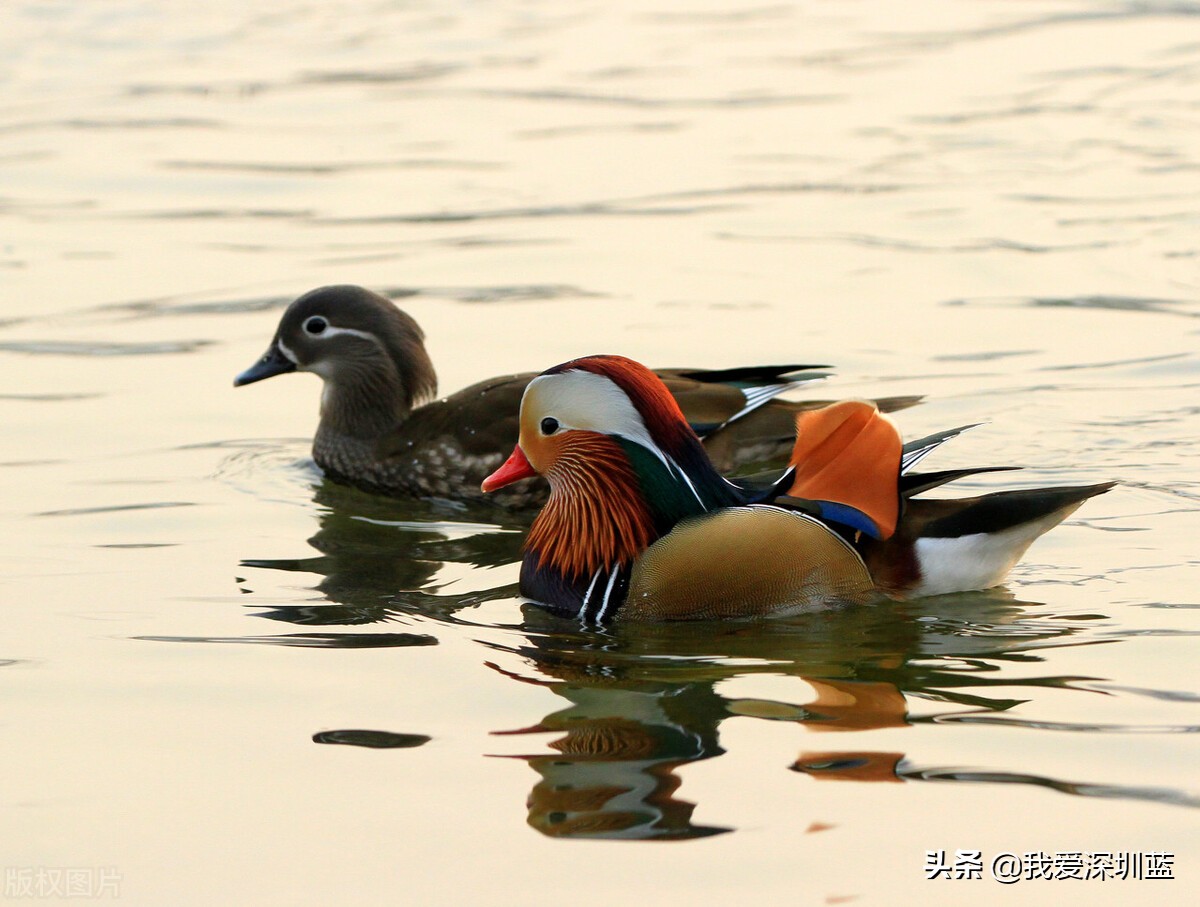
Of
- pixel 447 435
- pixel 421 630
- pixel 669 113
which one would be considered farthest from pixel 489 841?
pixel 669 113

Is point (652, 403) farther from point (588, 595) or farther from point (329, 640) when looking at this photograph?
point (329, 640)

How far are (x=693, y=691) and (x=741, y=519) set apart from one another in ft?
2.50

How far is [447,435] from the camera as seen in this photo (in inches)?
337

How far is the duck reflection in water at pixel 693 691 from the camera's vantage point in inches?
198

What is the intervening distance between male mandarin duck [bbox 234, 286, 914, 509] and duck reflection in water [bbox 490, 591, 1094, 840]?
1606mm

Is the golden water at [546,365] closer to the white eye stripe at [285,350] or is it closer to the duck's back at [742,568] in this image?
the duck's back at [742,568]

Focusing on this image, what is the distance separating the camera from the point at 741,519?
20.9 ft

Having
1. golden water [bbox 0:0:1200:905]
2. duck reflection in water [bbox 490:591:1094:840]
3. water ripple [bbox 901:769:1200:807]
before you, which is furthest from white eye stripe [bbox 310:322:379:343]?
water ripple [bbox 901:769:1200:807]

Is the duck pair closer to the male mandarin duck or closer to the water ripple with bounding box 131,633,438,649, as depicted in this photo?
the water ripple with bounding box 131,633,438,649

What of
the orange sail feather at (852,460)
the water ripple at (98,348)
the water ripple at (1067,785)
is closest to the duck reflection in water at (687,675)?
the water ripple at (1067,785)

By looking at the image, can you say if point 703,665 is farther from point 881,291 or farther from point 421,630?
point 881,291

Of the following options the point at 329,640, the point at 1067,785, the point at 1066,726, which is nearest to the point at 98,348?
the point at 329,640

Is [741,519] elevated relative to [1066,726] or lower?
elevated

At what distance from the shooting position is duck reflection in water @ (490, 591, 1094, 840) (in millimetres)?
5031
